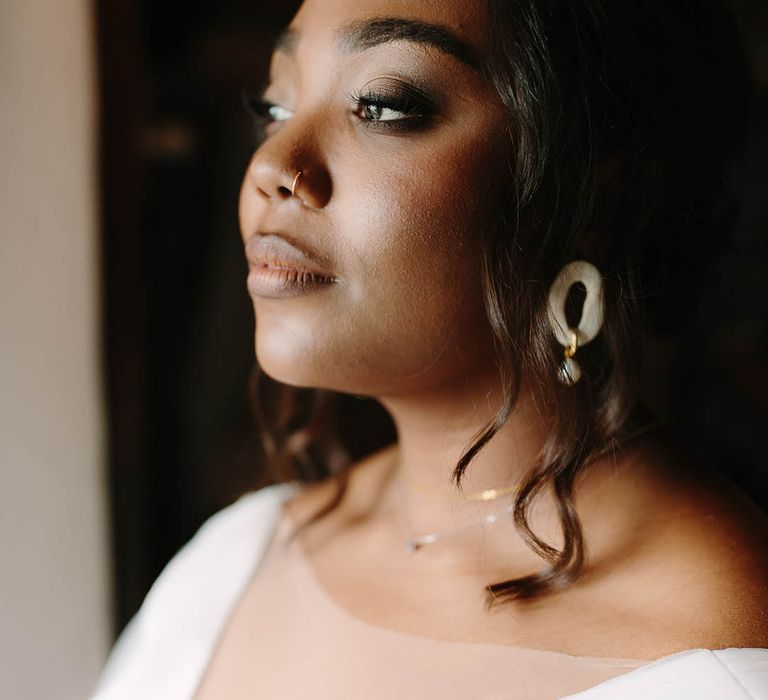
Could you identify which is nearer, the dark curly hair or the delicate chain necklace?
the dark curly hair

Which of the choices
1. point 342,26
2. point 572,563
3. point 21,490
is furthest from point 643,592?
point 21,490

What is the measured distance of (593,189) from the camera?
0.95 m

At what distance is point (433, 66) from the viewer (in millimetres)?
919

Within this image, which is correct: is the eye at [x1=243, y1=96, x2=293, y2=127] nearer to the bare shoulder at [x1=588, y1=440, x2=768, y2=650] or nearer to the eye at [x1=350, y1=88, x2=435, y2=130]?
the eye at [x1=350, y1=88, x2=435, y2=130]

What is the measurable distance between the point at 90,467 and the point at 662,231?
0.96 m

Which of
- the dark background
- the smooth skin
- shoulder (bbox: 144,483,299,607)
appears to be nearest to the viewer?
the smooth skin

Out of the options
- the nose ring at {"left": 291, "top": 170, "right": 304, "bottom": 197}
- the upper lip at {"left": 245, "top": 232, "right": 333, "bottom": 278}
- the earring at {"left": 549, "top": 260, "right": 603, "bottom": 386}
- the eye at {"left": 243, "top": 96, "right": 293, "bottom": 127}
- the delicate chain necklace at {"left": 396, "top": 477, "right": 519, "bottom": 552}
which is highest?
the eye at {"left": 243, "top": 96, "right": 293, "bottom": 127}

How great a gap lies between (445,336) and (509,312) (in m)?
0.08

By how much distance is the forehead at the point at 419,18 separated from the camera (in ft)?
3.01

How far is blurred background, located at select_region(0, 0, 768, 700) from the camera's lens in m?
1.26

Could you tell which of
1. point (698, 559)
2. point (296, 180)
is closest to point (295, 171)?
point (296, 180)

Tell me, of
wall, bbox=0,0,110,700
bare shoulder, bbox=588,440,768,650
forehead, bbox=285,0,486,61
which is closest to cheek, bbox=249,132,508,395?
forehead, bbox=285,0,486,61

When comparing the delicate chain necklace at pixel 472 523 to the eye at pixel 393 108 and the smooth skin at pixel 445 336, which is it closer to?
the smooth skin at pixel 445 336

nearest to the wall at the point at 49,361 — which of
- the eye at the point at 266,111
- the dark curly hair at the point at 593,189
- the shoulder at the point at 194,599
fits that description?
the shoulder at the point at 194,599
